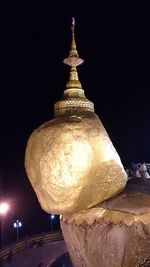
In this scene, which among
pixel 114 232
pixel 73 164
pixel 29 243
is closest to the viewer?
pixel 114 232

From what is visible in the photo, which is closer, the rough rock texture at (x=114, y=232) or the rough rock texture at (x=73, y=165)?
the rough rock texture at (x=114, y=232)

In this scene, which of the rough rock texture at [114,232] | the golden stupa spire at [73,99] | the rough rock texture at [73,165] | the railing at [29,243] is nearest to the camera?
the rough rock texture at [114,232]

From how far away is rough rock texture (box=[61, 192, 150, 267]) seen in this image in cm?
568

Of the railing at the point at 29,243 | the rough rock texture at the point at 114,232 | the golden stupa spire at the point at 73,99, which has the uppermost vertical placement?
the golden stupa spire at the point at 73,99

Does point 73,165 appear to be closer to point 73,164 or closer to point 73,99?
point 73,164

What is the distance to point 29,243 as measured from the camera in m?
18.5

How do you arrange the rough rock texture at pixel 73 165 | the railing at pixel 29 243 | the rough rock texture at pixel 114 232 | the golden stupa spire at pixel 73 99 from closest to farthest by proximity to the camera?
1. the rough rock texture at pixel 114 232
2. the rough rock texture at pixel 73 165
3. the golden stupa spire at pixel 73 99
4. the railing at pixel 29 243

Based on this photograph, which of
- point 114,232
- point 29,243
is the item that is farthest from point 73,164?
point 29,243

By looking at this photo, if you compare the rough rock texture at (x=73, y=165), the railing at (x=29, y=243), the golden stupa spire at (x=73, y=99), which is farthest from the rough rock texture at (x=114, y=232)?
the railing at (x=29, y=243)

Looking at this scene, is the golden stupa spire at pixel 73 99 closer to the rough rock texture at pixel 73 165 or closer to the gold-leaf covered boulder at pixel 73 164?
the gold-leaf covered boulder at pixel 73 164

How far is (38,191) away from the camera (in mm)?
6676

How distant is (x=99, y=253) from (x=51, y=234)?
1493 centimetres

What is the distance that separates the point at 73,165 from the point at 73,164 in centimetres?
2

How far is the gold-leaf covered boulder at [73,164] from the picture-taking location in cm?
617
